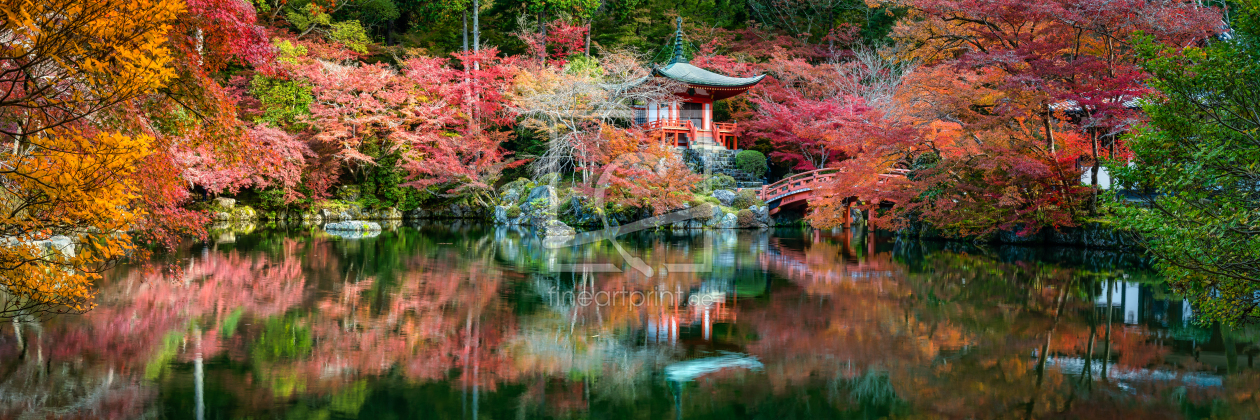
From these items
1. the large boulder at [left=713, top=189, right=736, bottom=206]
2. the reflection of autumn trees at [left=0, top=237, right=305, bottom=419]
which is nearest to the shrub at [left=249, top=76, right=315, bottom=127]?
the reflection of autumn trees at [left=0, top=237, right=305, bottom=419]

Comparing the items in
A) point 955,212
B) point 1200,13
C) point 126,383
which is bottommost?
point 126,383

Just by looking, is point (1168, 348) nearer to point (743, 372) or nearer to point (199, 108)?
point (743, 372)

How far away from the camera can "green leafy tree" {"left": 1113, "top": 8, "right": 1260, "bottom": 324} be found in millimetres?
4863

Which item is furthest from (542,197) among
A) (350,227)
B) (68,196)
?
(68,196)

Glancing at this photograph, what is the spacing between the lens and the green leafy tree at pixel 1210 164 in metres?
4.86

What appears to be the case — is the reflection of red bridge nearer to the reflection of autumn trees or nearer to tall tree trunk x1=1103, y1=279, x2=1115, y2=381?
tall tree trunk x1=1103, y1=279, x2=1115, y2=381

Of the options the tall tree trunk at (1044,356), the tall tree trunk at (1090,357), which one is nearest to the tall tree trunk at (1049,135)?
the tall tree trunk at (1044,356)

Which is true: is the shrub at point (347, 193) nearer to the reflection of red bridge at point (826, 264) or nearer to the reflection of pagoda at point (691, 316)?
the reflection of red bridge at point (826, 264)

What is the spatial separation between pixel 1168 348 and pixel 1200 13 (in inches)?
250

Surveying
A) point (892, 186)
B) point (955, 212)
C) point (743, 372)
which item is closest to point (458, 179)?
point (892, 186)

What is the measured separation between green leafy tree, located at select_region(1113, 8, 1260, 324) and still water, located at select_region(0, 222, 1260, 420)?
83 cm

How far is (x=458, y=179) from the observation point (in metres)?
21.9

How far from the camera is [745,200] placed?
20516 millimetres

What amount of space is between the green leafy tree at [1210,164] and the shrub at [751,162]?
664 inches
